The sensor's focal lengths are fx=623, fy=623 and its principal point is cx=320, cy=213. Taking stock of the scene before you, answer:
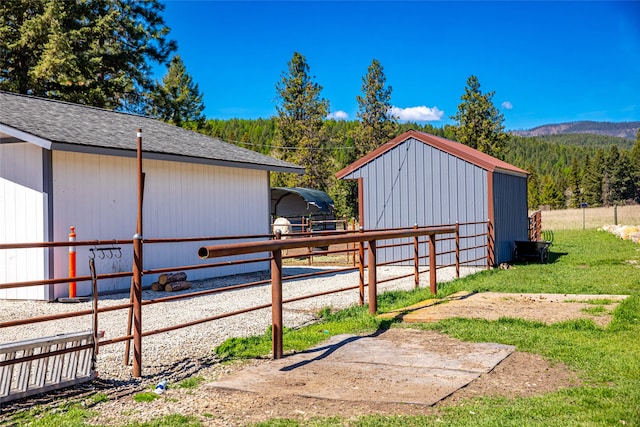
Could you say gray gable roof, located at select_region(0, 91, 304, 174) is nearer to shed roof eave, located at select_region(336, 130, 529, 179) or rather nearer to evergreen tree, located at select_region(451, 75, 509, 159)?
shed roof eave, located at select_region(336, 130, 529, 179)

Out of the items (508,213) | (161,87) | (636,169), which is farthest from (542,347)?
(636,169)

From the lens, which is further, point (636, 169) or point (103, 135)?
point (636, 169)

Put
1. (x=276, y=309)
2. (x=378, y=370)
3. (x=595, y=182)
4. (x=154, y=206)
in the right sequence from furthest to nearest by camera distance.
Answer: (x=595, y=182) < (x=154, y=206) < (x=276, y=309) < (x=378, y=370)

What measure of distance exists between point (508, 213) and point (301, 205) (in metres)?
11.6

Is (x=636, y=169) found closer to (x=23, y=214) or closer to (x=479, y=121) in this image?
(x=479, y=121)

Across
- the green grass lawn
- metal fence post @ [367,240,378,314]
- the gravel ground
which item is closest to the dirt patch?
the green grass lawn

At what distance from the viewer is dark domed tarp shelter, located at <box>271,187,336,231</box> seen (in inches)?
974

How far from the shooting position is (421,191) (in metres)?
15.8

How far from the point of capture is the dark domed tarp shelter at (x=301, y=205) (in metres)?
24.7

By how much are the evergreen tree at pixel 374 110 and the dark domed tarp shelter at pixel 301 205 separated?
63.1 feet

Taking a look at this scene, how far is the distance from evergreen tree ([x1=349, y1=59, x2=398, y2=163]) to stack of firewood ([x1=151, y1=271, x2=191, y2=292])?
34.6 m

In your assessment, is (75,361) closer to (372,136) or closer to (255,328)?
(255,328)

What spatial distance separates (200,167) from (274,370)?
8.67m

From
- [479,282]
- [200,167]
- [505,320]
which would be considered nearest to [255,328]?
[505,320]
